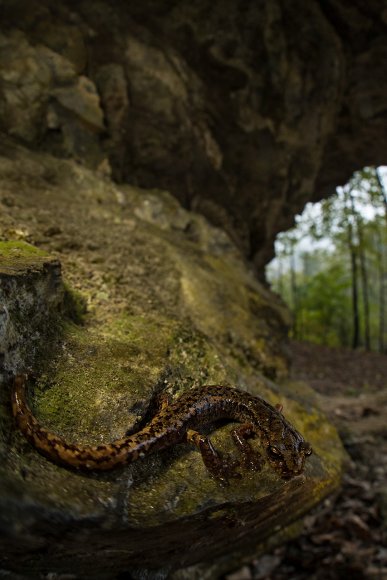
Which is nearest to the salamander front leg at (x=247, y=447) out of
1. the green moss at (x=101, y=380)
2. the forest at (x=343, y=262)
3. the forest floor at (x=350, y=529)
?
the green moss at (x=101, y=380)

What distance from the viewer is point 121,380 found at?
2.88 m

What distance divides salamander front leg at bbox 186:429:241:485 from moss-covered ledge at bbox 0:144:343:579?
0.06m

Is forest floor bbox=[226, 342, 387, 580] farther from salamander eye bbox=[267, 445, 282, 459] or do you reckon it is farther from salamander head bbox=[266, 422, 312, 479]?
salamander eye bbox=[267, 445, 282, 459]

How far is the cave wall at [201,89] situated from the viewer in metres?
5.77

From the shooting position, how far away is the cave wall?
5.77 meters

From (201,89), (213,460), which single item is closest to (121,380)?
(213,460)

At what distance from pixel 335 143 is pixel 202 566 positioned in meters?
11.1

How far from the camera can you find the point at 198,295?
4.81 m

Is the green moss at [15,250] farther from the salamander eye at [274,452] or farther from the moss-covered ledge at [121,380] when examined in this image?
the salamander eye at [274,452]

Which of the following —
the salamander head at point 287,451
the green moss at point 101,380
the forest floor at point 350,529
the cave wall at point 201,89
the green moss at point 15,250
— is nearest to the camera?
the green moss at point 101,380

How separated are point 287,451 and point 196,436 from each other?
617 millimetres

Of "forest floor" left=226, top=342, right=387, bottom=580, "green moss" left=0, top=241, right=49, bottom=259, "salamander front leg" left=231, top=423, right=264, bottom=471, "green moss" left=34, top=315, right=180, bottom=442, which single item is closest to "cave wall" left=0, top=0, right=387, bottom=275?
"green moss" left=0, top=241, right=49, bottom=259

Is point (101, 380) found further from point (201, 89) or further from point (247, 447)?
point (201, 89)

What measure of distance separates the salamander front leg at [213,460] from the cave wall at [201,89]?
465 centimetres
